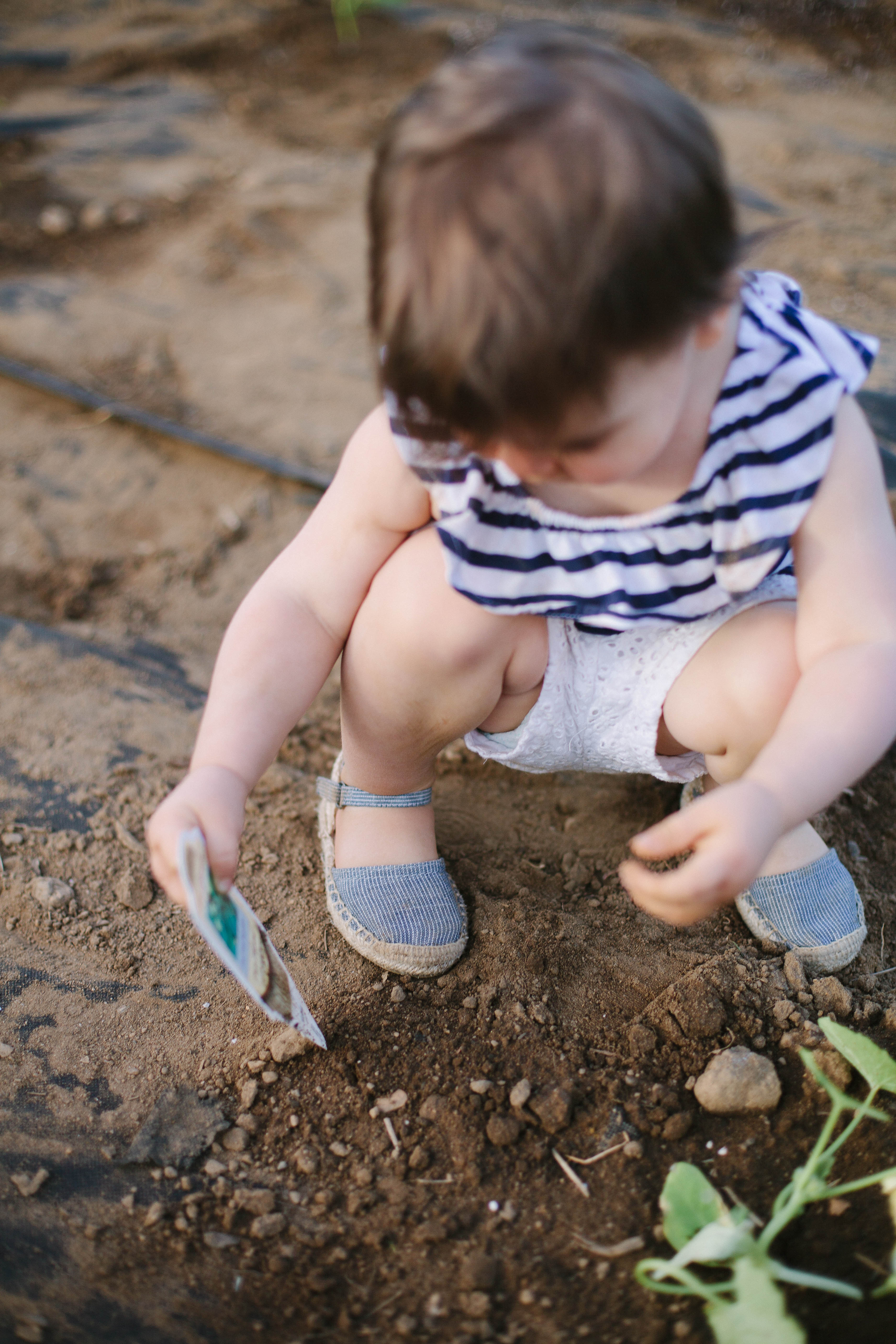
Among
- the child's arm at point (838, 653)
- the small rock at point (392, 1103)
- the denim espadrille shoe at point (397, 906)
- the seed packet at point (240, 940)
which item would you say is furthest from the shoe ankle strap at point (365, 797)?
the child's arm at point (838, 653)

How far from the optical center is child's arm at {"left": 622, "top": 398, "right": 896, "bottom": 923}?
0.96 meters

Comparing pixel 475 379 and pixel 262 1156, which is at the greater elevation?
pixel 475 379

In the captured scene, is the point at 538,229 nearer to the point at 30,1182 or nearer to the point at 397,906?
the point at 397,906

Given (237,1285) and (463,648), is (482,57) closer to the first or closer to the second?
(463,648)

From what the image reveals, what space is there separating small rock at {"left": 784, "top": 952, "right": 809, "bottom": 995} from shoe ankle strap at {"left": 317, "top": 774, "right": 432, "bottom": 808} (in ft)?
1.62

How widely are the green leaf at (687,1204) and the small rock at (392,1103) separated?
0.31 meters

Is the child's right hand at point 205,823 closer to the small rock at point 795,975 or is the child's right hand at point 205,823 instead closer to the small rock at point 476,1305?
the small rock at point 476,1305

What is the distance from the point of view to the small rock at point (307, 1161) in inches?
42.5

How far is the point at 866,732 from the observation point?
99cm

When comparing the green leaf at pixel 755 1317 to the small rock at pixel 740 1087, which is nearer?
the green leaf at pixel 755 1317

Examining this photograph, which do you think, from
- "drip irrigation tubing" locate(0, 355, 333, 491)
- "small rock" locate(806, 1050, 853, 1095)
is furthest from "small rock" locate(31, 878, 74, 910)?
"drip irrigation tubing" locate(0, 355, 333, 491)

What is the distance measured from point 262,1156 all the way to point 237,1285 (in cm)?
15

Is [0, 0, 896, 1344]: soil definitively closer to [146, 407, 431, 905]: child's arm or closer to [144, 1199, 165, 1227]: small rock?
[144, 1199, 165, 1227]: small rock

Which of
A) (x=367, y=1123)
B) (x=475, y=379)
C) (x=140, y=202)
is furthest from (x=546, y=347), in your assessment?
(x=140, y=202)
